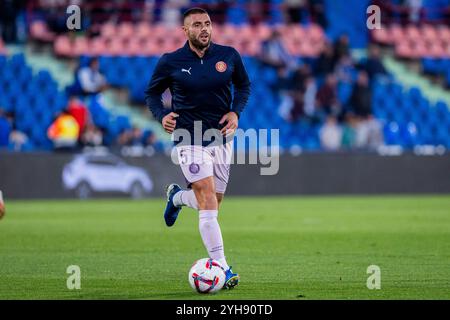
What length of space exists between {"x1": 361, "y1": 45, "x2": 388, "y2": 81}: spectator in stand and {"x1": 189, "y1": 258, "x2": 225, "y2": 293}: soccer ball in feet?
68.8

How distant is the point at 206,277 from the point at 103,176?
52.5 ft

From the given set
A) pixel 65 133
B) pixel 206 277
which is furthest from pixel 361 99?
pixel 206 277

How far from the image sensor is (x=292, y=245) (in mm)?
13656

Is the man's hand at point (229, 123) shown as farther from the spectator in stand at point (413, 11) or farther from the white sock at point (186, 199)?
the spectator in stand at point (413, 11)

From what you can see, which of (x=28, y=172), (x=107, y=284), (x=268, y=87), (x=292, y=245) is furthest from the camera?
(x=268, y=87)

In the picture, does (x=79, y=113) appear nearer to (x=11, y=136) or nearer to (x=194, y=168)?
(x=11, y=136)

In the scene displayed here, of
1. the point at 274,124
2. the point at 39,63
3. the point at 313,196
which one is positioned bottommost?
the point at 313,196

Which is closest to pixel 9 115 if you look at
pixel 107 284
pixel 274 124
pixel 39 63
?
pixel 39 63

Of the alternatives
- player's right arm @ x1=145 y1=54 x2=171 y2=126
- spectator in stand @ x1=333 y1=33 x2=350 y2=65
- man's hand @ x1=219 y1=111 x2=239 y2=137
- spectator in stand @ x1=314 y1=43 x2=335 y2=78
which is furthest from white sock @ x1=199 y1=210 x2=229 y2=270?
spectator in stand @ x1=314 y1=43 x2=335 y2=78

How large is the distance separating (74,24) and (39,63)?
226 cm

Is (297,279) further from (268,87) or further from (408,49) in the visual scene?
(408,49)

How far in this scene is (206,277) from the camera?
29.2 feet

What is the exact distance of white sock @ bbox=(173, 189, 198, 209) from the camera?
1007cm

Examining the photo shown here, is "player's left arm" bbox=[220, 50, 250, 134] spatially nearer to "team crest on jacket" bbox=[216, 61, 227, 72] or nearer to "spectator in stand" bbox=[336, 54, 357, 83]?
"team crest on jacket" bbox=[216, 61, 227, 72]
